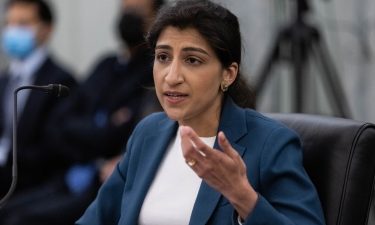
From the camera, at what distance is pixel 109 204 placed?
212 centimetres

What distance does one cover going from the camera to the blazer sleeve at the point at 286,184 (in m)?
1.80

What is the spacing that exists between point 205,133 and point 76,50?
396 centimetres

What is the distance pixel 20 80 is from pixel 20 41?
0.72ft

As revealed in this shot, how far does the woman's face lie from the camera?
1890 millimetres

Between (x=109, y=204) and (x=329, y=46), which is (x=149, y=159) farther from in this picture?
(x=329, y=46)

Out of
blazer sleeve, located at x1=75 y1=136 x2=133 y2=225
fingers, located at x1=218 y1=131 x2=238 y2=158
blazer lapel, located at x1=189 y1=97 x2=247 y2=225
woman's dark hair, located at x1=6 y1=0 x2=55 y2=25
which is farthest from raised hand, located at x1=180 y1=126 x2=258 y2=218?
woman's dark hair, located at x1=6 y1=0 x2=55 y2=25

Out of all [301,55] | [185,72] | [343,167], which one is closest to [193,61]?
[185,72]

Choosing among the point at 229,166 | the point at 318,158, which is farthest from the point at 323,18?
the point at 229,166

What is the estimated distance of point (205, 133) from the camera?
2014 mm

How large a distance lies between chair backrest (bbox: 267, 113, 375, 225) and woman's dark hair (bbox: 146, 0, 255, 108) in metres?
0.27

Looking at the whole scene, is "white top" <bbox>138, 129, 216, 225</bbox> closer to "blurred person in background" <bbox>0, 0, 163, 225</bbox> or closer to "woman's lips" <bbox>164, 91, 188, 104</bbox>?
"woman's lips" <bbox>164, 91, 188, 104</bbox>

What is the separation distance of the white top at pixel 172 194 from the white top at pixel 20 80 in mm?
2054

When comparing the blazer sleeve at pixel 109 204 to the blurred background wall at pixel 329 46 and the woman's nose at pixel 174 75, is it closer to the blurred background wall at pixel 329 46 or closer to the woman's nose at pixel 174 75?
the woman's nose at pixel 174 75

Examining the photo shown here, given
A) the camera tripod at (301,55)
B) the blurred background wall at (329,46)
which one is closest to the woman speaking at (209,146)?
the camera tripod at (301,55)
